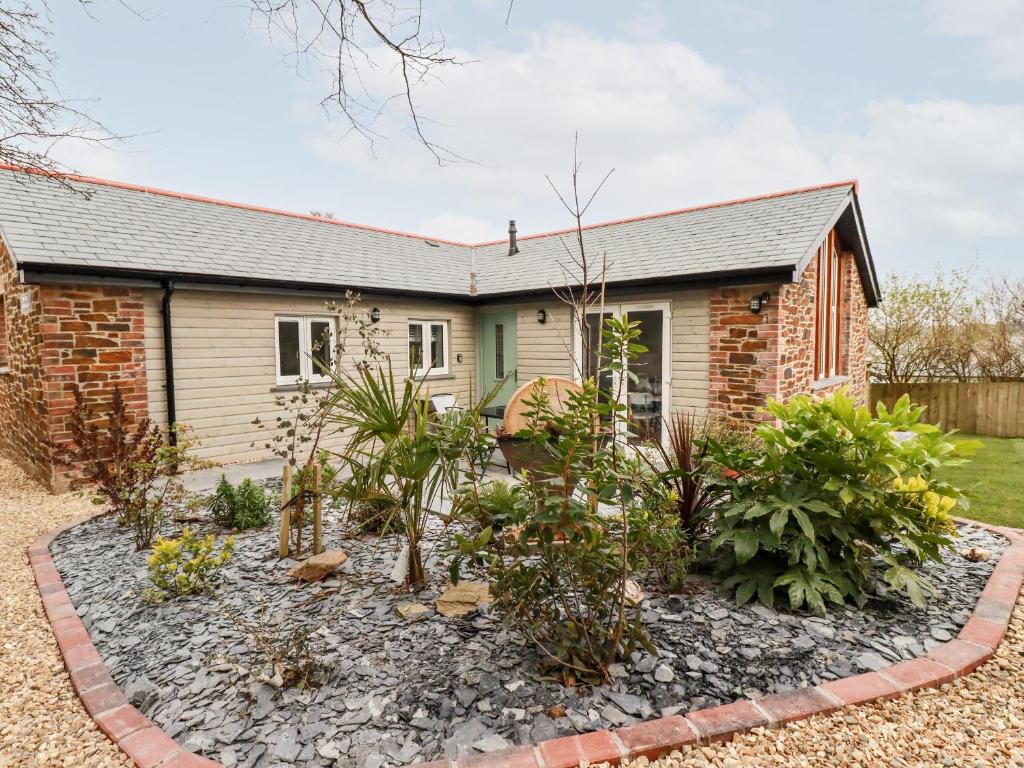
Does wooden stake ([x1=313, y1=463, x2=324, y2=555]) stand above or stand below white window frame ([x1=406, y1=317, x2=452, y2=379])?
below

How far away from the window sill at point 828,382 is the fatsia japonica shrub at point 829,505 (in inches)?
205

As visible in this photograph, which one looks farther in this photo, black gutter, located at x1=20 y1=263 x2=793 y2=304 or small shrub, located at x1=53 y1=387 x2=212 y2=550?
black gutter, located at x1=20 y1=263 x2=793 y2=304

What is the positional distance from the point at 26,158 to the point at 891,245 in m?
18.9

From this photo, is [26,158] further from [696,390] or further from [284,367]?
[696,390]

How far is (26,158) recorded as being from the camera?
326cm

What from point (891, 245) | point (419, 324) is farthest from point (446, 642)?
point (891, 245)

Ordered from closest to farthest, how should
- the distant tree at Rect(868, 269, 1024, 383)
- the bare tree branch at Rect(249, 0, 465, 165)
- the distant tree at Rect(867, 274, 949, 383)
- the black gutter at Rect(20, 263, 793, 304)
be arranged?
the bare tree branch at Rect(249, 0, 465, 165), the black gutter at Rect(20, 263, 793, 304), the distant tree at Rect(868, 269, 1024, 383), the distant tree at Rect(867, 274, 949, 383)

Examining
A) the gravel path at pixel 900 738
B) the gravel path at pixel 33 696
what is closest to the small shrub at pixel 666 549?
the gravel path at pixel 900 738

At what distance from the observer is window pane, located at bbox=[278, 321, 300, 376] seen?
316 inches

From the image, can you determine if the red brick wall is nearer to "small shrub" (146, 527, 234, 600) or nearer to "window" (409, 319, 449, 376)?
"small shrub" (146, 527, 234, 600)

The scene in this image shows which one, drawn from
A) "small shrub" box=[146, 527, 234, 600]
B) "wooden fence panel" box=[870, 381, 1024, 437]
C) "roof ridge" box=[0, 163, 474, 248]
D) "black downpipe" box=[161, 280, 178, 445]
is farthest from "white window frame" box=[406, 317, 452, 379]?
"wooden fence panel" box=[870, 381, 1024, 437]

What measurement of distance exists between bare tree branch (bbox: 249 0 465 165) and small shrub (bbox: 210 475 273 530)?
2.94 meters

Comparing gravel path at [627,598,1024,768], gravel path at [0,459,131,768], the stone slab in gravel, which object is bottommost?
gravel path at [0,459,131,768]

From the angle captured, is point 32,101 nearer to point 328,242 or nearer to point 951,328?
point 328,242
